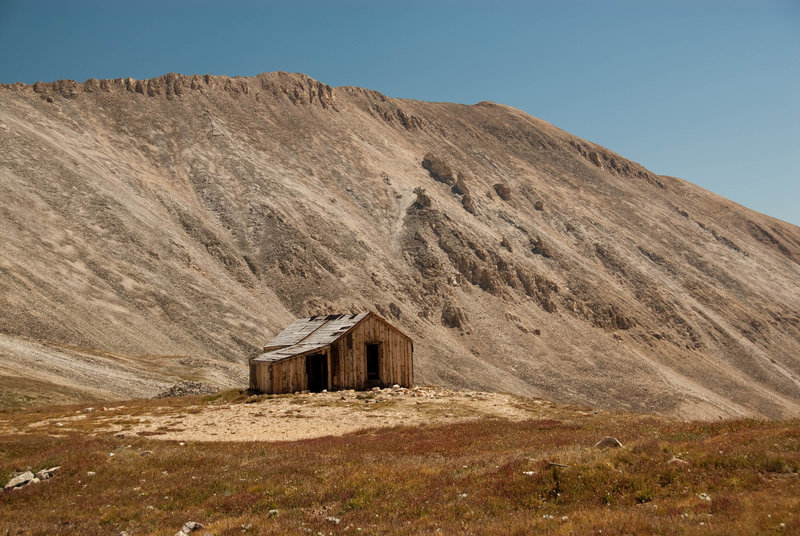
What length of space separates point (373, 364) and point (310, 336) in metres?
4.58

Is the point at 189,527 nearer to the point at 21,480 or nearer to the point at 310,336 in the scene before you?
the point at 21,480

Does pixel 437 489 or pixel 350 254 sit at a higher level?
pixel 350 254

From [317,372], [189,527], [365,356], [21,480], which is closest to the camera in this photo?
[189,527]

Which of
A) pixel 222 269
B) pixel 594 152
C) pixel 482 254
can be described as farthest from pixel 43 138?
pixel 594 152

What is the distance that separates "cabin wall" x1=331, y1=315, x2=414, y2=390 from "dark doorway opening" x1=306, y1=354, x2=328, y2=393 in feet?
1.67

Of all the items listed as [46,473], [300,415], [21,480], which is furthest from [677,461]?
[300,415]

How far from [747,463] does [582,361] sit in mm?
66429

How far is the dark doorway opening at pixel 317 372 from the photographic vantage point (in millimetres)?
35031

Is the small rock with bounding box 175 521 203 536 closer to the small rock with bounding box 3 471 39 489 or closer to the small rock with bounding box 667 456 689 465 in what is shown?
the small rock with bounding box 3 471 39 489

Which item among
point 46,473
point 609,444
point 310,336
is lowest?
point 46,473

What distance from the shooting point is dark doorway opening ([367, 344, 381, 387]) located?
36750 millimetres

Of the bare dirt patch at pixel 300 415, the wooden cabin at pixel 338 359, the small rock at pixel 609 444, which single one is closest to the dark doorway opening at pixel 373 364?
the wooden cabin at pixel 338 359

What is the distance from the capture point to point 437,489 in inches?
480

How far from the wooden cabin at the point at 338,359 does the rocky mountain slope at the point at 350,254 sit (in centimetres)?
1231
